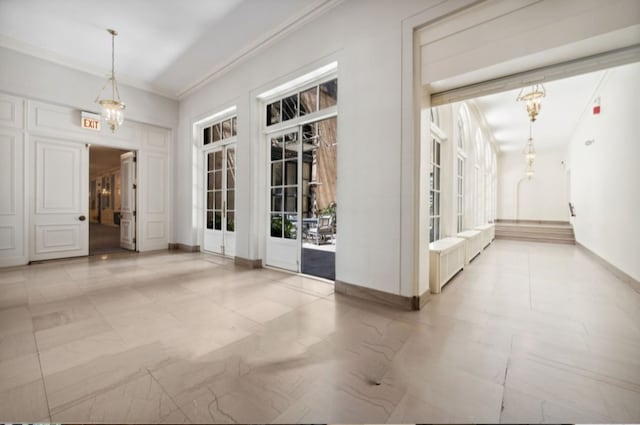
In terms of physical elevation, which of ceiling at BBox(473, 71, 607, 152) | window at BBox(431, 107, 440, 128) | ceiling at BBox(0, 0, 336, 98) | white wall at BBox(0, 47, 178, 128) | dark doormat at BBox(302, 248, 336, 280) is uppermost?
ceiling at BBox(0, 0, 336, 98)

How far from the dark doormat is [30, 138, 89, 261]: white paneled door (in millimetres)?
4911

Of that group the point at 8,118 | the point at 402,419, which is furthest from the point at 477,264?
the point at 8,118

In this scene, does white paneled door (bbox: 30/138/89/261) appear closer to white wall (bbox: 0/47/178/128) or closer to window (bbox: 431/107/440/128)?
white wall (bbox: 0/47/178/128)

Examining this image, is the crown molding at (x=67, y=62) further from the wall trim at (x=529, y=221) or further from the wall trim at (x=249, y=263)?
the wall trim at (x=529, y=221)

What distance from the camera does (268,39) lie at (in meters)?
4.43

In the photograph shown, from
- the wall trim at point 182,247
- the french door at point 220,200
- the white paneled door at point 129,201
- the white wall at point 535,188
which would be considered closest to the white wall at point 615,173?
the white wall at point 535,188

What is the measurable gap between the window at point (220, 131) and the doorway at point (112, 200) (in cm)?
187

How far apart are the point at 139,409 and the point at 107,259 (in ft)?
17.6

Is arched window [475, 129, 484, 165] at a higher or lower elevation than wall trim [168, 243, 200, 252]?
higher

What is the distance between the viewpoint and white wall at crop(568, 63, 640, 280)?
387cm

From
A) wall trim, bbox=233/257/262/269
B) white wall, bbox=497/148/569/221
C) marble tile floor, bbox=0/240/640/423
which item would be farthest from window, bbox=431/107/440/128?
white wall, bbox=497/148/569/221

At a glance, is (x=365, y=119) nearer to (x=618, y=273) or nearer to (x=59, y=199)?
(x=618, y=273)

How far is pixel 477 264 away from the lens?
17.9ft

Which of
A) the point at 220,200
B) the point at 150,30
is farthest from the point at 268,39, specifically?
the point at 220,200
